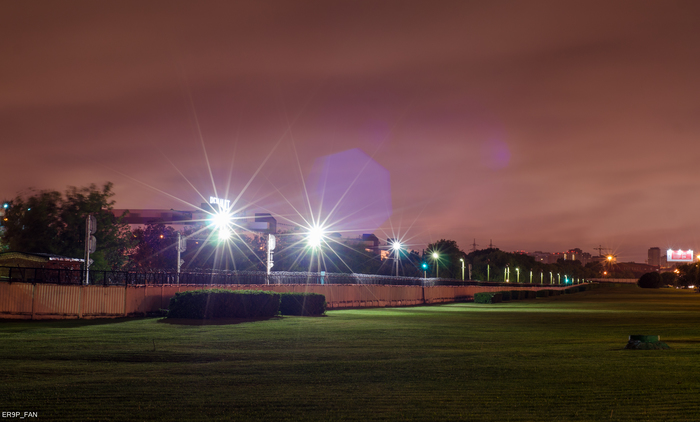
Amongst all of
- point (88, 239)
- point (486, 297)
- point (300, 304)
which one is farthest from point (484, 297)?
point (88, 239)

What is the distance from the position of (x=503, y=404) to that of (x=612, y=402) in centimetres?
168

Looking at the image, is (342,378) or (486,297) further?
(486,297)

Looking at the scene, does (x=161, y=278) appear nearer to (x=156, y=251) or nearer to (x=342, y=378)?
(x=342, y=378)

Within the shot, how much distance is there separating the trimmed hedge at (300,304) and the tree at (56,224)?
804 inches

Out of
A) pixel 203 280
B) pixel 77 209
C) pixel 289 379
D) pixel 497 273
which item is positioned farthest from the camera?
pixel 497 273

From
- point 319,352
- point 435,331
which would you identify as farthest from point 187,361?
point 435,331

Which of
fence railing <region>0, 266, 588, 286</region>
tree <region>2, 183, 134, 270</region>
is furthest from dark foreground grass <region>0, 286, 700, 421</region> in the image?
tree <region>2, 183, 134, 270</region>

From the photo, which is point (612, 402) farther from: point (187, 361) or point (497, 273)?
point (497, 273)

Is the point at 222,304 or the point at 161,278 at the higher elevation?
the point at 161,278

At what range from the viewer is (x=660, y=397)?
9.62 m

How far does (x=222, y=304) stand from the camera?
96.9ft

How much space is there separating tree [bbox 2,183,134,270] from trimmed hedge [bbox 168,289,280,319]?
2221 cm

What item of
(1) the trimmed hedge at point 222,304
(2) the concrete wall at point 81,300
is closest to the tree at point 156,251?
(2) the concrete wall at point 81,300

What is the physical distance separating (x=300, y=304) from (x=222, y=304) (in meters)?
6.00
